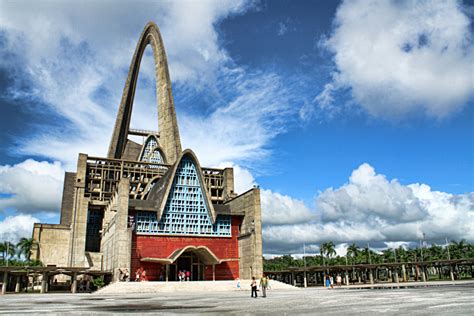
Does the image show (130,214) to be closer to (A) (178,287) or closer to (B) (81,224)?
(A) (178,287)

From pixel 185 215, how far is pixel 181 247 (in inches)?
131

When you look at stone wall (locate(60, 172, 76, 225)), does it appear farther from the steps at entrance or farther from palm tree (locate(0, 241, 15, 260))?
the steps at entrance

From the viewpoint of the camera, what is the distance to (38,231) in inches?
2239

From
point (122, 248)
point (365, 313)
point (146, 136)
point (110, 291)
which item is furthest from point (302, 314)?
point (146, 136)

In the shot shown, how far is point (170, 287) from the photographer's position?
3350 cm

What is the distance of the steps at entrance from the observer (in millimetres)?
31641

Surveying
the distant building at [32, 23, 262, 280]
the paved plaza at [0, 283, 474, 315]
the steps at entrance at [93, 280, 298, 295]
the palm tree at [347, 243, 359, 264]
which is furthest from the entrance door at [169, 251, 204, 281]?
the palm tree at [347, 243, 359, 264]

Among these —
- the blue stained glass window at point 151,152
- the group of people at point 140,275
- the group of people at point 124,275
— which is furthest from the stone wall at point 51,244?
the group of people at point 124,275

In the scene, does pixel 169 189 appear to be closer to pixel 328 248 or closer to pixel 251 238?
pixel 251 238

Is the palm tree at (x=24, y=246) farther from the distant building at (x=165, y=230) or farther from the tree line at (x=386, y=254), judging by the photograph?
the tree line at (x=386, y=254)

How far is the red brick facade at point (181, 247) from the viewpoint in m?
40.6

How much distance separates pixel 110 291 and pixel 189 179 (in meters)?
16.3

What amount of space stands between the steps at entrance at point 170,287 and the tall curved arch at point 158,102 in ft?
108

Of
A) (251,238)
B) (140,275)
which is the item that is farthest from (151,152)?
(140,275)
